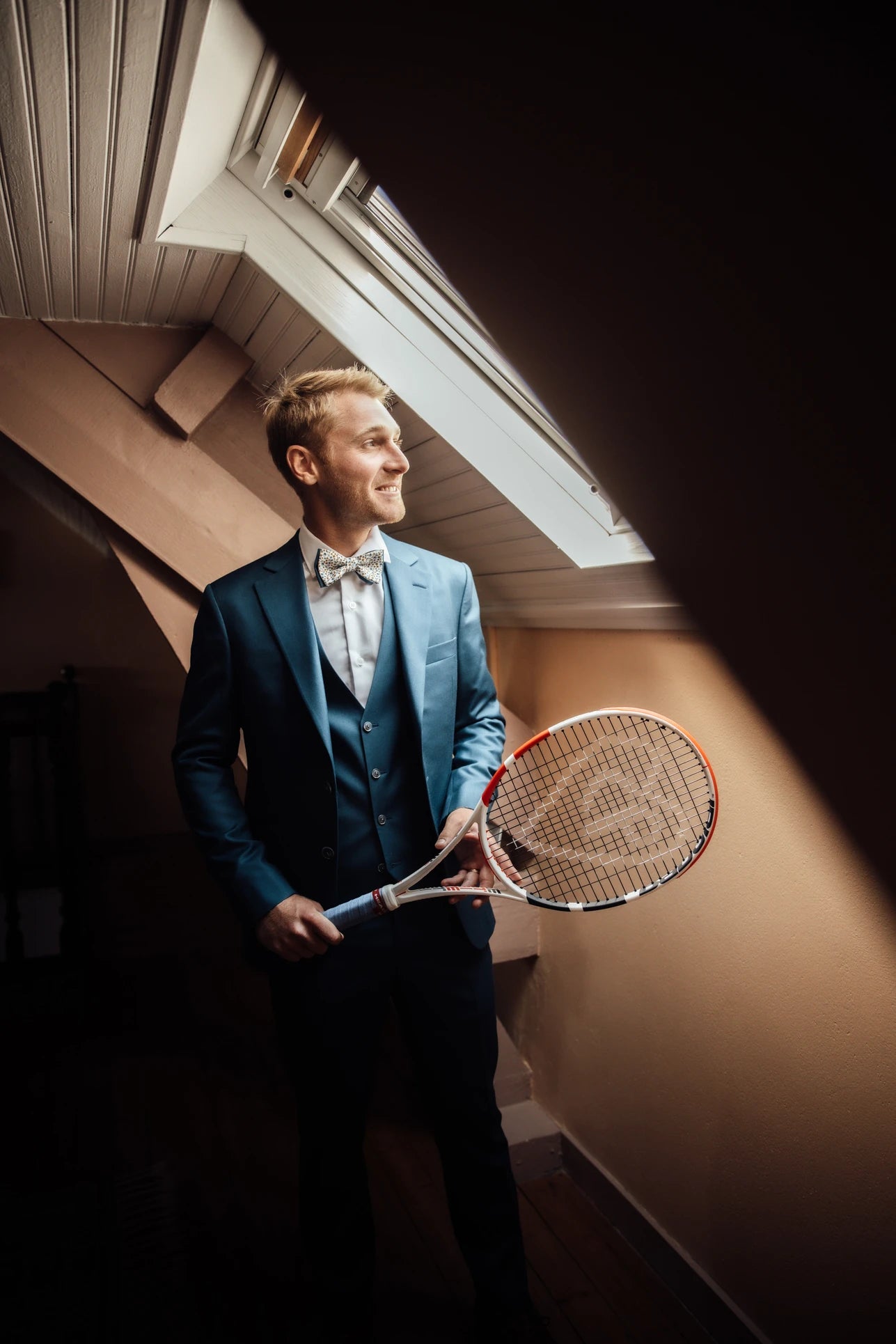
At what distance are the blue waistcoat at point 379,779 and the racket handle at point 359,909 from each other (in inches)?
5.3

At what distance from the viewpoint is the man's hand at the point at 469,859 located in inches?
56.7

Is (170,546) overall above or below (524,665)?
above

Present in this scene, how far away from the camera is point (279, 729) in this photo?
1503 mm

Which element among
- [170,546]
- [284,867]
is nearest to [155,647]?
[170,546]

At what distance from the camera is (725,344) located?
0.38 meters

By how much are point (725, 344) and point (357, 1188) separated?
1728mm

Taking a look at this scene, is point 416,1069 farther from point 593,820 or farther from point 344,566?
point 344,566

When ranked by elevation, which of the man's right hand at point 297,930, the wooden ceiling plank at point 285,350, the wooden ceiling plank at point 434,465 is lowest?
the man's right hand at point 297,930

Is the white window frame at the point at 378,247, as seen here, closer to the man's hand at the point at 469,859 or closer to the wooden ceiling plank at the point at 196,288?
the wooden ceiling plank at the point at 196,288

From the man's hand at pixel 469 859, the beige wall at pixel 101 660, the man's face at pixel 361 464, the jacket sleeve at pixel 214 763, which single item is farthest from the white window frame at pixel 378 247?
the beige wall at pixel 101 660

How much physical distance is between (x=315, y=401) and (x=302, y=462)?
0.11 m

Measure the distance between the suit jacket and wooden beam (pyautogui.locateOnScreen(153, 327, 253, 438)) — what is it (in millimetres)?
580

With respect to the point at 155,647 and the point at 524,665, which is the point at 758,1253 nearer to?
the point at 524,665

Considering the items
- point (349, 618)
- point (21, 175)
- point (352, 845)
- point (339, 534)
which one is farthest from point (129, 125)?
point (352, 845)
